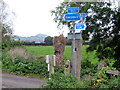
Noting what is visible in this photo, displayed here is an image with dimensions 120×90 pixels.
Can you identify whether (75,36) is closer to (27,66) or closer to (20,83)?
(20,83)

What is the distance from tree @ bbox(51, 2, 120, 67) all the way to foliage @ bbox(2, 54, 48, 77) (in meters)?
3.40

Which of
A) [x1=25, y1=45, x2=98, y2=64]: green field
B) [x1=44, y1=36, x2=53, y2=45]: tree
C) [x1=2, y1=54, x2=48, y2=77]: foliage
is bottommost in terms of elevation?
[x1=2, y1=54, x2=48, y2=77]: foliage

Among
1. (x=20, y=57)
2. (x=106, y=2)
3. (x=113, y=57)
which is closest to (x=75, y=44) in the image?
(x=113, y=57)

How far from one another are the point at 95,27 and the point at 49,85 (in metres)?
5.10

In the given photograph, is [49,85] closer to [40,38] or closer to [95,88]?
[95,88]

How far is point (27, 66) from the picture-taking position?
398 inches

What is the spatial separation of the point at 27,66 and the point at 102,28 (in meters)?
5.54

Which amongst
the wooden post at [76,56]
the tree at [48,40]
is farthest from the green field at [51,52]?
the wooden post at [76,56]

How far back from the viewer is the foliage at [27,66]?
9587 millimetres

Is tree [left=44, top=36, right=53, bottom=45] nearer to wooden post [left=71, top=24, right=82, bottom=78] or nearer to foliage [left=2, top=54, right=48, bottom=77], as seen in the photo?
foliage [left=2, top=54, right=48, bottom=77]

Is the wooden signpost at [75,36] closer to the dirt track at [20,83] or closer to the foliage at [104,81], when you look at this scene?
the foliage at [104,81]

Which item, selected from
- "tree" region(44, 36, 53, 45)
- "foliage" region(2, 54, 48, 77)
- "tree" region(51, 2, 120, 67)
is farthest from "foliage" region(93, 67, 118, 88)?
"tree" region(44, 36, 53, 45)

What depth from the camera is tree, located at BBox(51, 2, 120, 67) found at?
8.17 metres

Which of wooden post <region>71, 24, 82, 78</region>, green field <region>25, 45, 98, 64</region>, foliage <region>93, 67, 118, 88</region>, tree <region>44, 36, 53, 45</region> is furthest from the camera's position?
tree <region>44, 36, 53, 45</region>
